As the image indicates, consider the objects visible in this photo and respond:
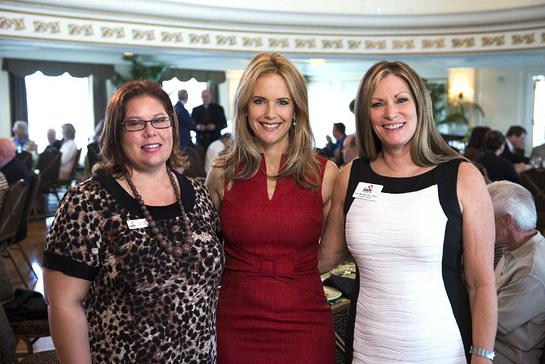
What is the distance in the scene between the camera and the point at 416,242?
173 cm

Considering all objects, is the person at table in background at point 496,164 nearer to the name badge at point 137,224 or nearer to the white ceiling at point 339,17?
the white ceiling at point 339,17

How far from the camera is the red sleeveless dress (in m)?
1.96

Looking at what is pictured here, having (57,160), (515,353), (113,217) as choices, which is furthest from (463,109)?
(113,217)

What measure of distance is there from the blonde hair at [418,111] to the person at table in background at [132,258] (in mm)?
602

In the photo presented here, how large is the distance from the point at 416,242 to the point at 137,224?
0.78 meters

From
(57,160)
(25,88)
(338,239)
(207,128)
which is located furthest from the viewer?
(25,88)

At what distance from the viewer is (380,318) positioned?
180 centimetres

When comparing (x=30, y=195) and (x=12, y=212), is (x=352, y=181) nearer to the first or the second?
(x=12, y=212)

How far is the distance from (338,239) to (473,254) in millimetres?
454

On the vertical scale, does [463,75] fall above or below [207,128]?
above

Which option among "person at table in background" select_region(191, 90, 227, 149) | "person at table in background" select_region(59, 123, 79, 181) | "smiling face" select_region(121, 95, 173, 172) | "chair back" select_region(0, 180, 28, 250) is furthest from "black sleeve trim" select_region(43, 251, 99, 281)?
"person at table in background" select_region(59, 123, 79, 181)

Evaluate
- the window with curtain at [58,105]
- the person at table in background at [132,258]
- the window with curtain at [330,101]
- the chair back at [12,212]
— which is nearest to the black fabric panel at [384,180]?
the person at table in background at [132,258]

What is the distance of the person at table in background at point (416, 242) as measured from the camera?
175 centimetres

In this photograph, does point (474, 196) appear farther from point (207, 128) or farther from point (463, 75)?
point (463, 75)
